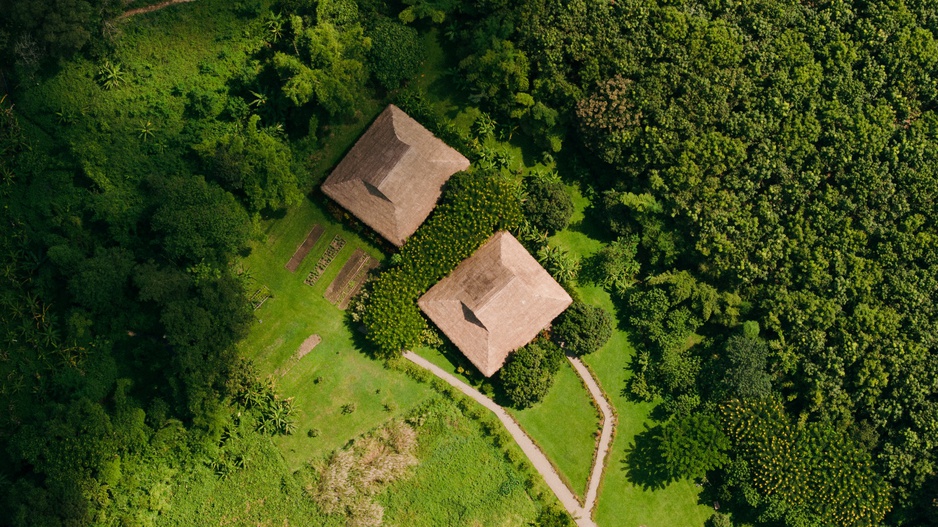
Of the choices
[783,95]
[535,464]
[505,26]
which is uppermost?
[783,95]

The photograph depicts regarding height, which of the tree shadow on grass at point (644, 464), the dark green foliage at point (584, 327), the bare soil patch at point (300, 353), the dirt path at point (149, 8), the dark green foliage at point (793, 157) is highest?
the dark green foliage at point (793, 157)

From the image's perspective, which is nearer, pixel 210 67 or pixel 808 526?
pixel 808 526

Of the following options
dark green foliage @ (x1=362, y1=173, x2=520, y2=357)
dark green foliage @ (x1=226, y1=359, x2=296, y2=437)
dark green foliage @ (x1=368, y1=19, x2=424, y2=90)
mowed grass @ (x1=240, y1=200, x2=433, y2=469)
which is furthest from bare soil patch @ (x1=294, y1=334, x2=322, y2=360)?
dark green foliage @ (x1=368, y1=19, x2=424, y2=90)

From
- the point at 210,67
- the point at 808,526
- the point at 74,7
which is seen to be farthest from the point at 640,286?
the point at 74,7

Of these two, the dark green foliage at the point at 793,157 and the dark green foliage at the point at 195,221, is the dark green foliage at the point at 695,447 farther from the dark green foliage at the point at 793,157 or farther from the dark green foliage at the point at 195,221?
the dark green foliage at the point at 195,221

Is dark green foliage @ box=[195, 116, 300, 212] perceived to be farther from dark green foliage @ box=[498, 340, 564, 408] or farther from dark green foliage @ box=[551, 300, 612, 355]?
dark green foliage @ box=[551, 300, 612, 355]

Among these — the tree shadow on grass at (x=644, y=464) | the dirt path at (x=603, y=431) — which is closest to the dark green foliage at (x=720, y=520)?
the tree shadow on grass at (x=644, y=464)

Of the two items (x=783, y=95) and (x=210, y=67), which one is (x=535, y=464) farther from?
(x=210, y=67)
